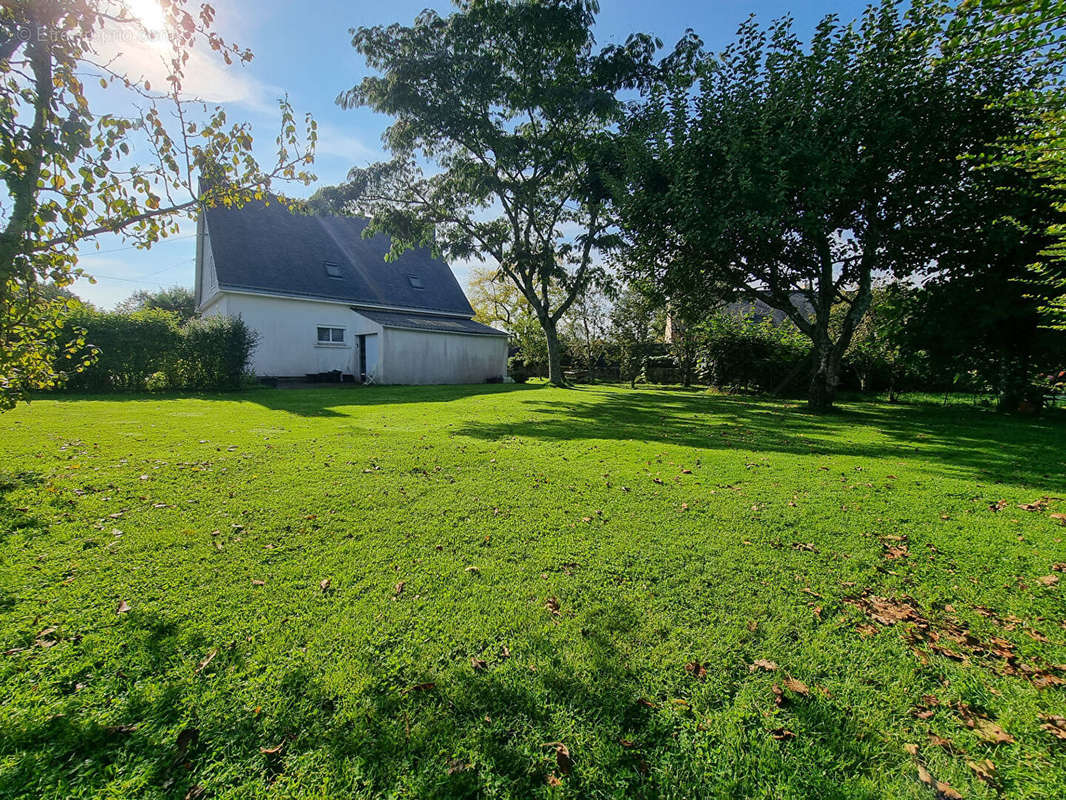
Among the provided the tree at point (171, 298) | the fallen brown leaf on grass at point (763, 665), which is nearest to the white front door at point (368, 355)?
the fallen brown leaf on grass at point (763, 665)

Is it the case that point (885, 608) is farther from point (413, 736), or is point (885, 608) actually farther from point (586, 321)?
point (586, 321)

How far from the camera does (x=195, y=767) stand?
5.21ft

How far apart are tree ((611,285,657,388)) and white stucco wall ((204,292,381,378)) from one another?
14056mm

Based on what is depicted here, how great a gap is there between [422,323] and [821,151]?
16.4 m

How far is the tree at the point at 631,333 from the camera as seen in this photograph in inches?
972

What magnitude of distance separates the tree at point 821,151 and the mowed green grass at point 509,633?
746cm

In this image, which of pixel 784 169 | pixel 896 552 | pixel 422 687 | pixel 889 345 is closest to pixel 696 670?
pixel 422 687

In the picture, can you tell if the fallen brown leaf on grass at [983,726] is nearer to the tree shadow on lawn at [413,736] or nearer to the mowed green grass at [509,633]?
the mowed green grass at [509,633]

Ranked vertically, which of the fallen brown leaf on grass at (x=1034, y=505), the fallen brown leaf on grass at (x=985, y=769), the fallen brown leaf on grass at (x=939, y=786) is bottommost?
the fallen brown leaf on grass at (x=939, y=786)

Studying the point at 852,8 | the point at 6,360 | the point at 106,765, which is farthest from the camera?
the point at 852,8

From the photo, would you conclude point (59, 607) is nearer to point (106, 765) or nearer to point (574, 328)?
point (106, 765)

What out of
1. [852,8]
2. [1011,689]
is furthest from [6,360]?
[852,8]

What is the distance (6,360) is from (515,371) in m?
22.6

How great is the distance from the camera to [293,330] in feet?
63.4
